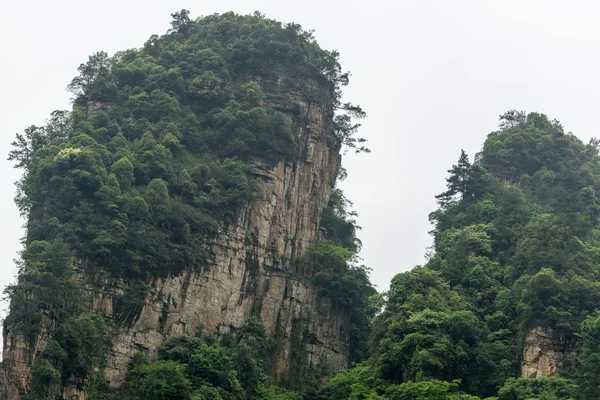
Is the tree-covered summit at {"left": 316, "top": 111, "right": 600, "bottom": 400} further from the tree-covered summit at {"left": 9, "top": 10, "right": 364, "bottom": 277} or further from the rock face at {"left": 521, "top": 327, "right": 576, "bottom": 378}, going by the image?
the tree-covered summit at {"left": 9, "top": 10, "right": 364, "bottom": 277}

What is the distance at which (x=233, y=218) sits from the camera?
5344cm

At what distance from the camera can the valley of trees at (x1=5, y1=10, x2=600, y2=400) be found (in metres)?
44.6

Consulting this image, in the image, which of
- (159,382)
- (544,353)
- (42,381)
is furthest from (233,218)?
(544,353)

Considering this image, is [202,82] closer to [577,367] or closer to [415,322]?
[415,322]

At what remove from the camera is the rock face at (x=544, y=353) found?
147ft

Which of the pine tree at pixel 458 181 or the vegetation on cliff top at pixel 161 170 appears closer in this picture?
the vegetation on cliff top at pixel 161 170

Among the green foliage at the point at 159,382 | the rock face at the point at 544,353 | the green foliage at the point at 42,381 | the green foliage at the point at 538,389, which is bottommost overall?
the green foliage at the point at 42,381

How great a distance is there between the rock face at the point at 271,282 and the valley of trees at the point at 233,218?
0.65 metres

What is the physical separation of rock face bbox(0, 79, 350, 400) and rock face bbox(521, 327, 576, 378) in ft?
41.8

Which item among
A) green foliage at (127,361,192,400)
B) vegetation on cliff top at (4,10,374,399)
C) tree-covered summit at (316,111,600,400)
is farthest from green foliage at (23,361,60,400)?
tree-covered summit at (316,111,600,400)

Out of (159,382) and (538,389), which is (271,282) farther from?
(538,389)

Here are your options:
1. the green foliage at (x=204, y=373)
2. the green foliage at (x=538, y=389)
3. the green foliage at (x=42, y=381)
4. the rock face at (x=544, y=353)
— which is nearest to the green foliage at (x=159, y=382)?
the green foliage at (x=204, y=373)

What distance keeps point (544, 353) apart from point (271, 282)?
1537 cm

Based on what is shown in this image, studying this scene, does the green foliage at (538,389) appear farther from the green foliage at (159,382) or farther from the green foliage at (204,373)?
the green foliage at (159,382)
